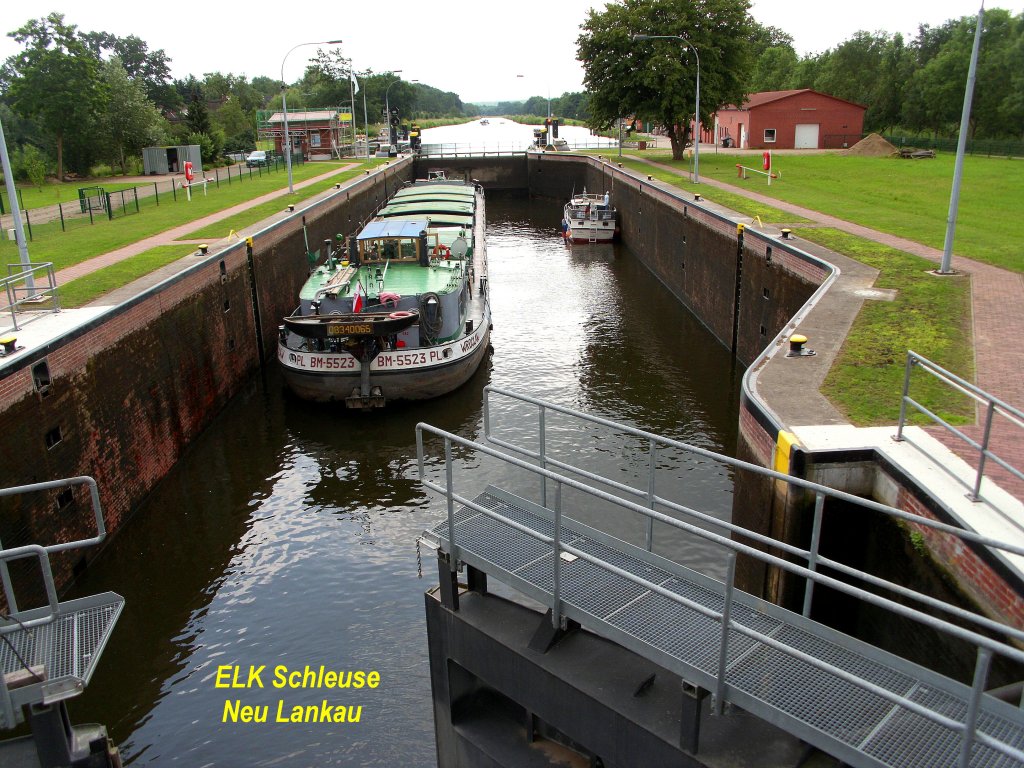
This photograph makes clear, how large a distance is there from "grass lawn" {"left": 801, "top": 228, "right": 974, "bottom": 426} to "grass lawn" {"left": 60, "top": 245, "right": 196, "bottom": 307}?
1411cm

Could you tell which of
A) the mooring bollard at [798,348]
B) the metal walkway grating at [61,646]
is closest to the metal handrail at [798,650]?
the metal walkway grating at [61,646]

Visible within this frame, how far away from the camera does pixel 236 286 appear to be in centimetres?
2148

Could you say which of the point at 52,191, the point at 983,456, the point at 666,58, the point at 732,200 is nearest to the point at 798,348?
the point at 983,456

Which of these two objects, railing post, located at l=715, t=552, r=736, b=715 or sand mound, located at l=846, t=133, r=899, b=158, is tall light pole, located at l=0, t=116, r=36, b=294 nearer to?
railing post, located at l=715, t=552, r=736, b=715

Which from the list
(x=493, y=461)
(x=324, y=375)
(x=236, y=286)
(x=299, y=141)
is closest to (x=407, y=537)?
(x=493, y=461)

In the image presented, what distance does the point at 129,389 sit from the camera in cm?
1490

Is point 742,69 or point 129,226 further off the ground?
point 742,69

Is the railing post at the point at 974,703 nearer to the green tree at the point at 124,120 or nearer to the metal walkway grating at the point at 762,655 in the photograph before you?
the metal walkway grating at the point at 762,655

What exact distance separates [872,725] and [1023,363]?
9.17 m

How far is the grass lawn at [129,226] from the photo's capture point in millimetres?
23141

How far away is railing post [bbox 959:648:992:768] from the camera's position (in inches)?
163

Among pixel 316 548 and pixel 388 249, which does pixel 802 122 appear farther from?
pixel 316 548

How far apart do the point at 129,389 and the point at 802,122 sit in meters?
55.3

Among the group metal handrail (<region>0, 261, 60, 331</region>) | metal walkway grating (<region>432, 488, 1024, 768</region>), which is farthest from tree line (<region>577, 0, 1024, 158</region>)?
metal walkway grating (<region>432, 488, 1024, 768</region>)
